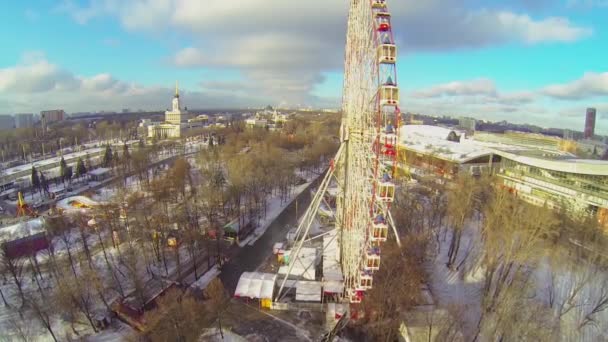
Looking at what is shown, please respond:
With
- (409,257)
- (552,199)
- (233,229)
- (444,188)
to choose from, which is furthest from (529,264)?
(233,229)

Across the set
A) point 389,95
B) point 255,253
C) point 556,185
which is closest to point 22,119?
point 255,253

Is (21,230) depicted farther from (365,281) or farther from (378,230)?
(378,230)

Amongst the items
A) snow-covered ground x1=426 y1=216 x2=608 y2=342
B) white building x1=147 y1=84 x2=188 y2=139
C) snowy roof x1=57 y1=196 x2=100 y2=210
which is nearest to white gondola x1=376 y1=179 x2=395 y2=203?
snow-covered ground x1=426 y1=216 x2=608 y2=342

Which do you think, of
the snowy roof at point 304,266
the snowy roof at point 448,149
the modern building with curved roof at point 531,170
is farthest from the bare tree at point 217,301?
the snowy roof at point 448,149

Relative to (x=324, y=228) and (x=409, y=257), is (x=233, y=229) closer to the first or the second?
(x=324, y=228)

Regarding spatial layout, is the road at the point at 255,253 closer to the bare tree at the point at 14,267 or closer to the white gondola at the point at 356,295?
the white gondola at the point at 356,295
